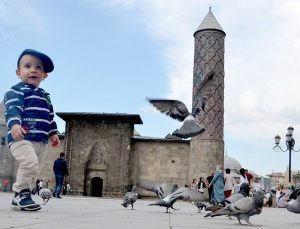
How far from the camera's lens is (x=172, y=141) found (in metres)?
28.8

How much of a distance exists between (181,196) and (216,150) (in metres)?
21.5

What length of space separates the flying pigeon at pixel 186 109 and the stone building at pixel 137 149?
59.2 feet

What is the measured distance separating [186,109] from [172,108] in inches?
14.2

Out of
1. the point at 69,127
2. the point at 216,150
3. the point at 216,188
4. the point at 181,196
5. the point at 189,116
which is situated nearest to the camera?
the point at 181,196

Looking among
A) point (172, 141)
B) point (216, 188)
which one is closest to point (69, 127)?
point (172, 141)

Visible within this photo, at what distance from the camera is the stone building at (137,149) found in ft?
93.0

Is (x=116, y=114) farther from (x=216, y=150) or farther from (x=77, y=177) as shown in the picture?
(x=216, y=150)

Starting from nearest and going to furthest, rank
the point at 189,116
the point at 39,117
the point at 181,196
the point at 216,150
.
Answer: the point at 39,117, the point at 181,196, the point at 189,116, the point at 216,150

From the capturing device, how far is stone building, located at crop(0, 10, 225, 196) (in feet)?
93.0

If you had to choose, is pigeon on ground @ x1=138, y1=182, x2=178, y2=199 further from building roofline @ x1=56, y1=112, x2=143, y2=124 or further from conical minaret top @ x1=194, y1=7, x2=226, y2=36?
conical minaret top @ x1=194, y1=7, x2=226, y2=36

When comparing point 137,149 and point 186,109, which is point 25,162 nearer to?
point 186,109

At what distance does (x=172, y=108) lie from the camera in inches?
403

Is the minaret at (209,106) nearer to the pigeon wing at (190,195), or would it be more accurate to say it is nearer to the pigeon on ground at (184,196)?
the pigeon on ground at (184,196)

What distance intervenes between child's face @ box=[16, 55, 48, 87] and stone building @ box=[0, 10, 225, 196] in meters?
22.2
